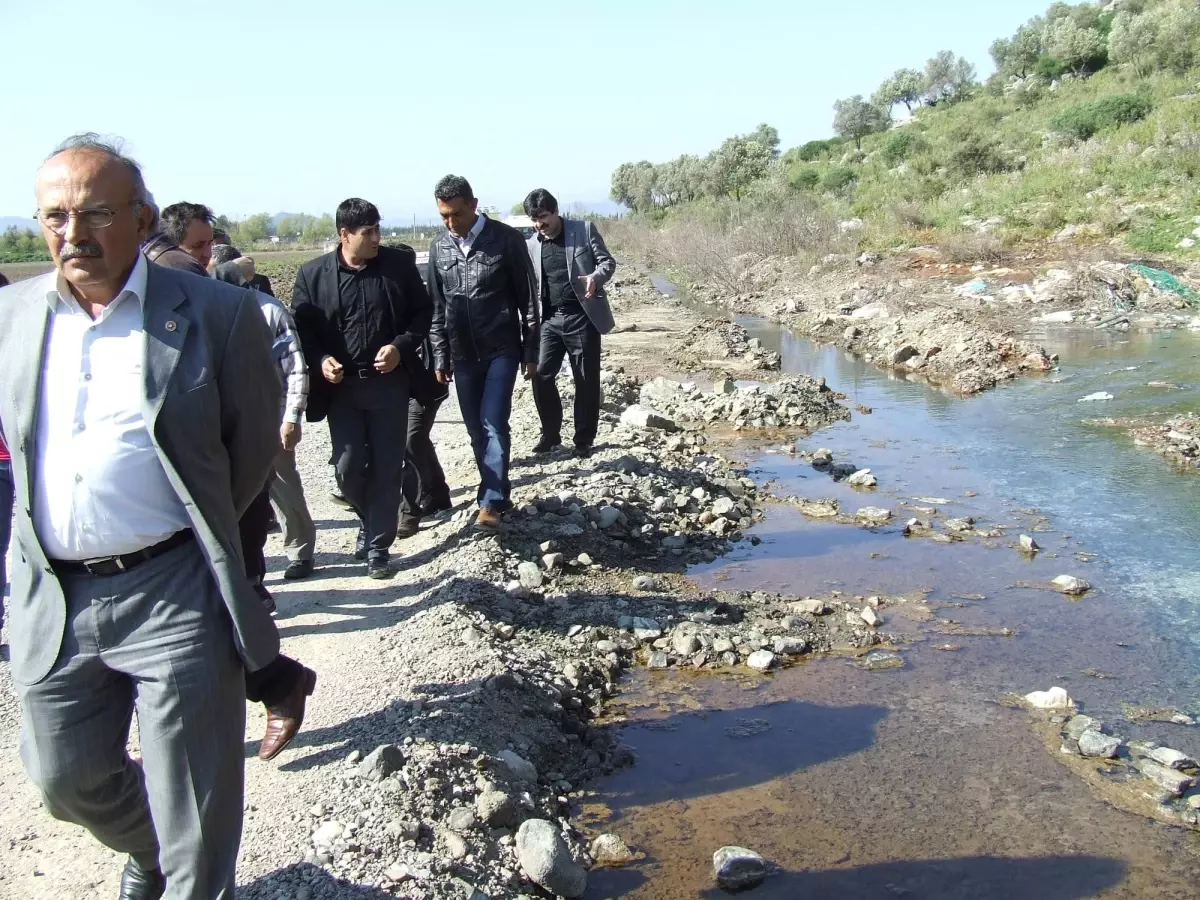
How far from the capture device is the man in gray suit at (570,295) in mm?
7348

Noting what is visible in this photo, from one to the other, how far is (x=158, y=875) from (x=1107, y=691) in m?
3.92

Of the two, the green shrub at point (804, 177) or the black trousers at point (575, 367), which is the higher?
the green shrub at point (804, 177)

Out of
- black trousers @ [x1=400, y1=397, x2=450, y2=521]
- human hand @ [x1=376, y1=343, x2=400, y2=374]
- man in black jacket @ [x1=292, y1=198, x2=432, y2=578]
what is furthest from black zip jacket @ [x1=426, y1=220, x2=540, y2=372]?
human hand @ [x1=376, y1=343, x2=400, y2=374]

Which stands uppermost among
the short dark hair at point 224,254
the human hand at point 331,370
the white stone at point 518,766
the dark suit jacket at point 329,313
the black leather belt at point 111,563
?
the short dark hair at point 224,254

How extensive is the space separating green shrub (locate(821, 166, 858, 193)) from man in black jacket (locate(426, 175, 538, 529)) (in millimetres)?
37540

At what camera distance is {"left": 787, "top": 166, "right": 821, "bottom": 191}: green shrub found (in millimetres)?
46469

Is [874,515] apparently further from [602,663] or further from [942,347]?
[942,347]

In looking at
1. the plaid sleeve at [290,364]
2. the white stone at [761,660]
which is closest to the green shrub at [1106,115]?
the white stone at [761,660]

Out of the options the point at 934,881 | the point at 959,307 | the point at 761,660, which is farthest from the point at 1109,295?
the point at 934,881

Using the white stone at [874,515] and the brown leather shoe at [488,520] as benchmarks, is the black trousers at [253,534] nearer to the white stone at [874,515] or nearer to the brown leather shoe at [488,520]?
the brown leather shoe at [488,520]

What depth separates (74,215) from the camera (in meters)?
2.16

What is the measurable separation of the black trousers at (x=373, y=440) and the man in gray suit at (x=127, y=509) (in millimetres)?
3155

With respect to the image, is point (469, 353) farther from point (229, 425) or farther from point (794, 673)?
point (229, 425)

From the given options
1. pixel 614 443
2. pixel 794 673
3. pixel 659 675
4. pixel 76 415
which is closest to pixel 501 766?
pixel 659 675
